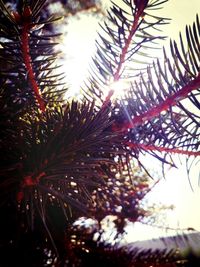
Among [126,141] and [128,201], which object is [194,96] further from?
[128,201]

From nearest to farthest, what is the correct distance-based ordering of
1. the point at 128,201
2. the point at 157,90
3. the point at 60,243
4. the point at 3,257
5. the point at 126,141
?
the point at 157,90 → the point at 126,141 → the point at 3,257 → the point at 60,243 → the point at 128,201

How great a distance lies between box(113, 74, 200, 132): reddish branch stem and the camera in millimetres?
528

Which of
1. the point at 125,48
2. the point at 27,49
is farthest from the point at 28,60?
the point at 125,48

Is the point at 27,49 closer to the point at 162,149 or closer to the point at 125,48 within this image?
the point at 125,48

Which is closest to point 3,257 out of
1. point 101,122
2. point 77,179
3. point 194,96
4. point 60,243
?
point 60,243

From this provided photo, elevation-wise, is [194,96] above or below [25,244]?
above

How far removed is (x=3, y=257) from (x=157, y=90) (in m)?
0.68

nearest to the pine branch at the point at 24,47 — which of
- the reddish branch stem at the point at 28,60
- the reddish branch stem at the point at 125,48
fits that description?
the reddish branch stem at the point at 28,60

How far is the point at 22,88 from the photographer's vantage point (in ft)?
2.31

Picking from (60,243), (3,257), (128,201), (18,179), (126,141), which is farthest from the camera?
(128,201)

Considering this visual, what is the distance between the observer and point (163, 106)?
0.60 m

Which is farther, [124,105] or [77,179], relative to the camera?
[124,105]

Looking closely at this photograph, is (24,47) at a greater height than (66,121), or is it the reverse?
(24,47)

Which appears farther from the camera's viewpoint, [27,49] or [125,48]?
[125,48]
